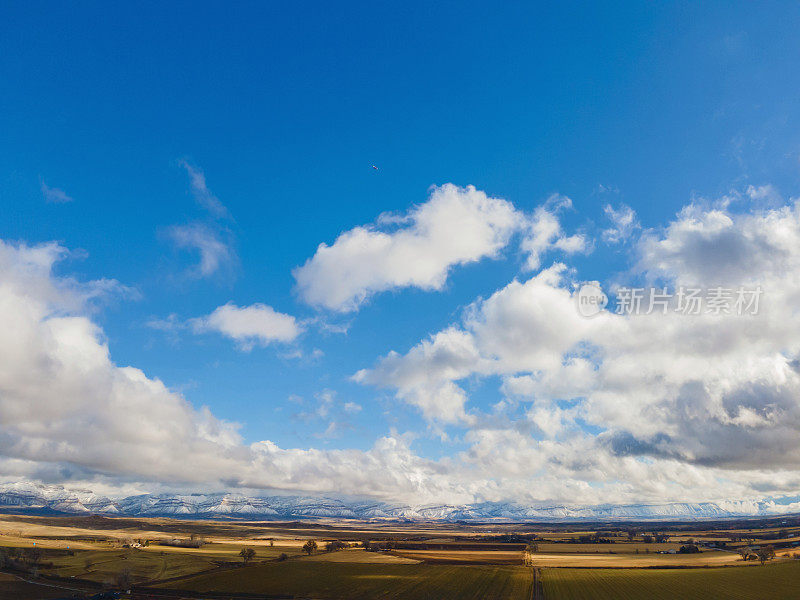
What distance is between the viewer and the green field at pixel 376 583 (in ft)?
467

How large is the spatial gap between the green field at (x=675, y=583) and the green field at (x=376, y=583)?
48.7 feet

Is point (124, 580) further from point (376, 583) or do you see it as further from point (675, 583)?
point (675, 583)

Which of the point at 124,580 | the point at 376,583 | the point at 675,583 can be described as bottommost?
the point at 376,583

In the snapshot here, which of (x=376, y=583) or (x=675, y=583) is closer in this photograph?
(x=675, y=583)

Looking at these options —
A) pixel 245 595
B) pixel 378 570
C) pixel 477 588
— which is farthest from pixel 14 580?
pixel 477 588

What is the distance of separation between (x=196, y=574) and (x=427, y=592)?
325 feet

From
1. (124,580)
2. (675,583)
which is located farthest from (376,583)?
(675,583)

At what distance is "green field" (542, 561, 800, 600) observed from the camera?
5271 inches

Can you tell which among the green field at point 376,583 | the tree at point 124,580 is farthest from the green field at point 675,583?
the tree at point 124,580

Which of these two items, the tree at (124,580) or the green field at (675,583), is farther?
the tree at (124,580)

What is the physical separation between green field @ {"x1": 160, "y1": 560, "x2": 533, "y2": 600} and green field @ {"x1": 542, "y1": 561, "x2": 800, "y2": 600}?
48.7 ft

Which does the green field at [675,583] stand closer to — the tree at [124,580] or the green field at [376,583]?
the green field at [376,583]

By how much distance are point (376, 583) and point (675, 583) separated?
10334 cm

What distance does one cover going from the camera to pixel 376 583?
162 meters
